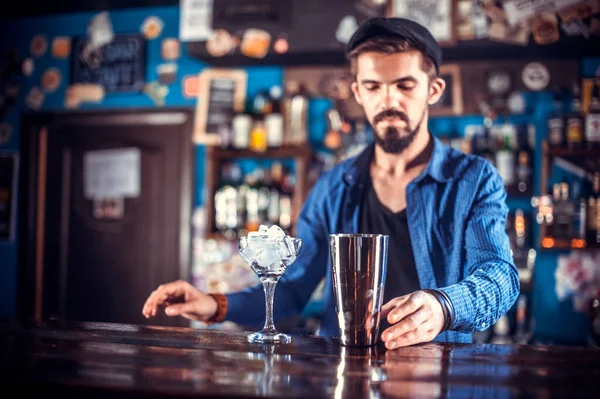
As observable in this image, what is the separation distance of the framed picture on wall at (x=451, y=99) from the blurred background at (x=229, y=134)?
1 centimetres

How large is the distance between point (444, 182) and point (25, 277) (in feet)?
12.7

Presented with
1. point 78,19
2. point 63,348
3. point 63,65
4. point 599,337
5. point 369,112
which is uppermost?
point 78,19

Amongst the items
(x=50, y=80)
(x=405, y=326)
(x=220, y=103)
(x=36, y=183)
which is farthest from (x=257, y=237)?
(x=50, y=80)

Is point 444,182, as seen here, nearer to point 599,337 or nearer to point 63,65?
point 599,337

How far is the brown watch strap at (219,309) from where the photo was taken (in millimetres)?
1472

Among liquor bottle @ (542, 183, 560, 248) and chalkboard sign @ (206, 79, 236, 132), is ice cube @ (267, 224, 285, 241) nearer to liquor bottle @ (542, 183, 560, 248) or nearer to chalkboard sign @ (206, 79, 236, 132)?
liquor bottle @ (542, 183, 560, 248)

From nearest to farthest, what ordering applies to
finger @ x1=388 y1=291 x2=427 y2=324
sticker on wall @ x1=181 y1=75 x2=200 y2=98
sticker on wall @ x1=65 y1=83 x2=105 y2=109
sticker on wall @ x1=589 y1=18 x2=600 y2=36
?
finger @ x1=388 y1=291 x2=427 y2=324, sticker on wall @ x1=589 y1=18 x2=600 y2=36, sticker on wall @ x1=181 y1=75 x2=200 y2=98, sticker on wall @ x1=65 y1=83 x2=105 y2=109

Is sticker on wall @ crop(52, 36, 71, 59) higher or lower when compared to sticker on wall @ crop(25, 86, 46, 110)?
higher

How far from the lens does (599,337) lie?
3.16 meters

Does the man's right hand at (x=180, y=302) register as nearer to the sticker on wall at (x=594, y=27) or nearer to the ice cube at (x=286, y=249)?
the ice cube at (x=286, y=249)

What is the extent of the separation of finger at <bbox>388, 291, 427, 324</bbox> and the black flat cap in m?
0.87

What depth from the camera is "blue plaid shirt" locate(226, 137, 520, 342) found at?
144 centimetres

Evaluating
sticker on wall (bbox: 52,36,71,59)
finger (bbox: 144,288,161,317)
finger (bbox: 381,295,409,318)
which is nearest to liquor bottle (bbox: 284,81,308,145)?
sticker on wall (bbox: 52,36,71,59)

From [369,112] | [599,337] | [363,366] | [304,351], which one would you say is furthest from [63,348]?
[599,337]
